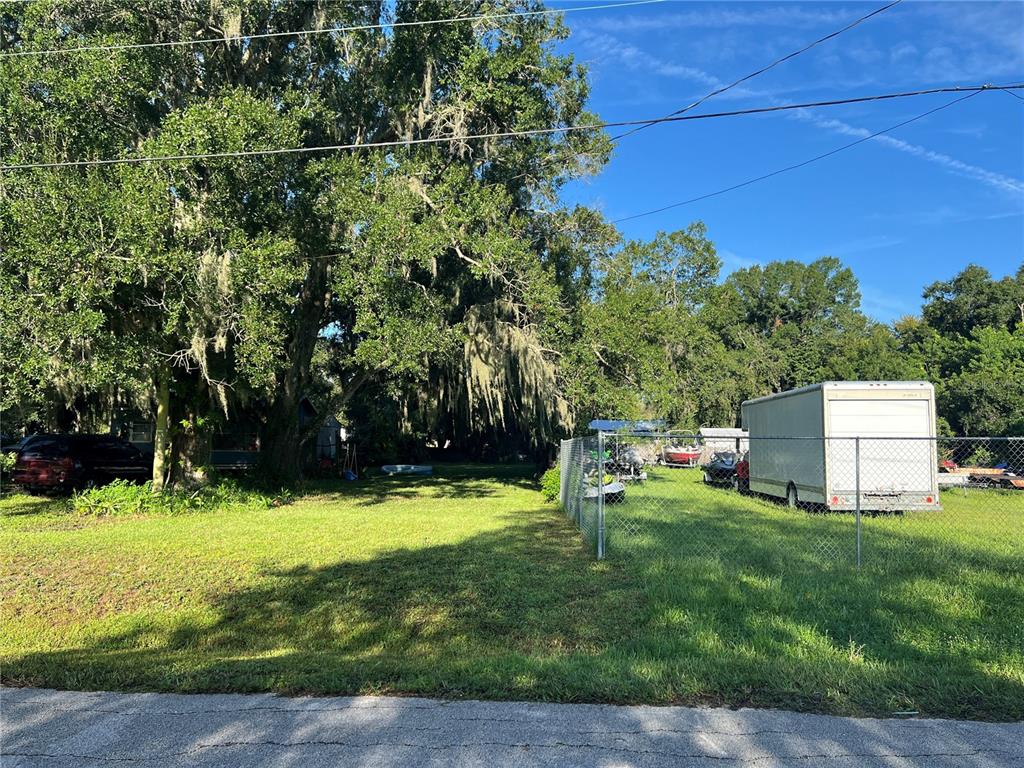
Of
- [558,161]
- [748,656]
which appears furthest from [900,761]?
[558,161]

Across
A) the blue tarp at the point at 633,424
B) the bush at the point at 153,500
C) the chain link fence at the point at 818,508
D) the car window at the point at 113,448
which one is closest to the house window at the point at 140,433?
the car window at the point at 113,448

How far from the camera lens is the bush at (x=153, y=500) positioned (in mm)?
13086

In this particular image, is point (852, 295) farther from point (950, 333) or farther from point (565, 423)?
point (565, 423)

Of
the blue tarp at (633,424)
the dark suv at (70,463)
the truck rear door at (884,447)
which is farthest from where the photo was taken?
the blue tarp at (633,424)

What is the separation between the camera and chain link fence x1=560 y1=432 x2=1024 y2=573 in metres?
8.72

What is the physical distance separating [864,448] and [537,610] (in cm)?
1021

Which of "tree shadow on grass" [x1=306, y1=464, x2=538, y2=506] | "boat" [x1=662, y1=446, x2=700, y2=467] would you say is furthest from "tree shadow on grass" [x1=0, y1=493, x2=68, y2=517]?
"boat" [x1=662, y1=446, x2=700, y2=467]

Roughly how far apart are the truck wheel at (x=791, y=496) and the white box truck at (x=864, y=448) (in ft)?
0.07

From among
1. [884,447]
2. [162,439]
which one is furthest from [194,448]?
[884,447]

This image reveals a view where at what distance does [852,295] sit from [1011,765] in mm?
69318

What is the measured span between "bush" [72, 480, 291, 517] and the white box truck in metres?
10.8

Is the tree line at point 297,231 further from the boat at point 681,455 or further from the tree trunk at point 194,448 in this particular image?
the boat at point 681,455

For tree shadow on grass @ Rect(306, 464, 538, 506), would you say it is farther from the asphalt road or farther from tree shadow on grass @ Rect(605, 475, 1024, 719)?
the asphalt road

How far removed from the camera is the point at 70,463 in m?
16.0
